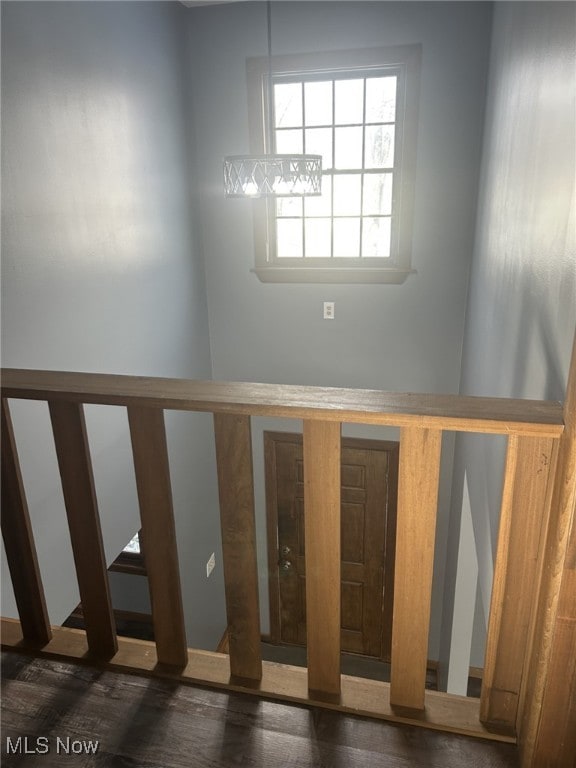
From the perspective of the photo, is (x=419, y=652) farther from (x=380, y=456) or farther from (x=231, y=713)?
(x=380, y=456)

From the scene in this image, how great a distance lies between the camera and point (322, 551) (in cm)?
109

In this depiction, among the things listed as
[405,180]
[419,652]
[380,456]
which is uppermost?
[405,180]

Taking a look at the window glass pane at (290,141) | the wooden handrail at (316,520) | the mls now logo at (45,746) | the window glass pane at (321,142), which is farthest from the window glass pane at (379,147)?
the mls now logo at (45,746)

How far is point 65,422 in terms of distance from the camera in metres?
1.13

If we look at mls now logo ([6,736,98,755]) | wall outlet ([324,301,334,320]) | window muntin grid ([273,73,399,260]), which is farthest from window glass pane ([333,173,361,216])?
mls now logo ([6,736,98,755])

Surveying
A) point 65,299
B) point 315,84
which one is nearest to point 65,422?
point 65,299

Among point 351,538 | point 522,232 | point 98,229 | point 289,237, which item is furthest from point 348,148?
point 351,538

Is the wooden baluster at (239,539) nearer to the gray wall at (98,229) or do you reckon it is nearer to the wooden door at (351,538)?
the gray wall at (98,229)

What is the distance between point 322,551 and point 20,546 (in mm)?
692

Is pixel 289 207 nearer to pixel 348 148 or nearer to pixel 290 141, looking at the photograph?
pixel 290 141

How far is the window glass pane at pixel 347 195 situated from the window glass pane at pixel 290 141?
33 cm

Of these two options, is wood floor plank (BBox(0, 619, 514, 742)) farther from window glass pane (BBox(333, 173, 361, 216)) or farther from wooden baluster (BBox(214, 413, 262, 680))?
A: window glass pane (BBox(333, 173, 361, 216))

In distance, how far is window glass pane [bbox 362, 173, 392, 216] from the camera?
3787 millimetres

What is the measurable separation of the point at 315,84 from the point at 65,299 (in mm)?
2288
